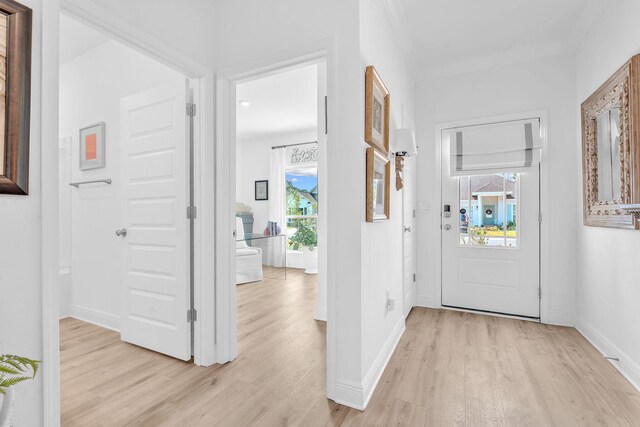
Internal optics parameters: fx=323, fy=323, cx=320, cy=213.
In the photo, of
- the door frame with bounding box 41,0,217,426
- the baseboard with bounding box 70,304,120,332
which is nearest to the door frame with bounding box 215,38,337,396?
the door frame with bounding box 41,0,217,426

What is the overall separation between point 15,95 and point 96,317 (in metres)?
2.42

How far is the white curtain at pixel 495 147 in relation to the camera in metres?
3.09

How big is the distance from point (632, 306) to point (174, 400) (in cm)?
286

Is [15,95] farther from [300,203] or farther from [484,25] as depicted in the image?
[300,203]

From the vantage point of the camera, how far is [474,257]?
337cm

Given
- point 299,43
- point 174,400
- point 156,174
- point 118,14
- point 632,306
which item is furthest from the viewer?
point 156,174

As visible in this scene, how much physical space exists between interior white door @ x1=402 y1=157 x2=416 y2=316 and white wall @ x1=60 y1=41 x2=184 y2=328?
223cm

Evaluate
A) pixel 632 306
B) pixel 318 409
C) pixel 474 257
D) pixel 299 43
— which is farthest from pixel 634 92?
pixel 318 409

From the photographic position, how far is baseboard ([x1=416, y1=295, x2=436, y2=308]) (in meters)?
3.52

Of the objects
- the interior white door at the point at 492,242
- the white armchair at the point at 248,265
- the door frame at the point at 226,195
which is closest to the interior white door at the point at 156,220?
the door frame at the point at 226,195

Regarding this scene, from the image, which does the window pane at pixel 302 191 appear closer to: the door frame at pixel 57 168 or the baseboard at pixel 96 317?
the baseboard at pixel 96 317

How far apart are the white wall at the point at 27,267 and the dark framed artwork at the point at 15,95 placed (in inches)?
1.1

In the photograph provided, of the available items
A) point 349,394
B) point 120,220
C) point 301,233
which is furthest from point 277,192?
point 349,394

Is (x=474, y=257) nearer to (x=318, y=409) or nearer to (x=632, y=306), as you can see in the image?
(x=632, y=306)
